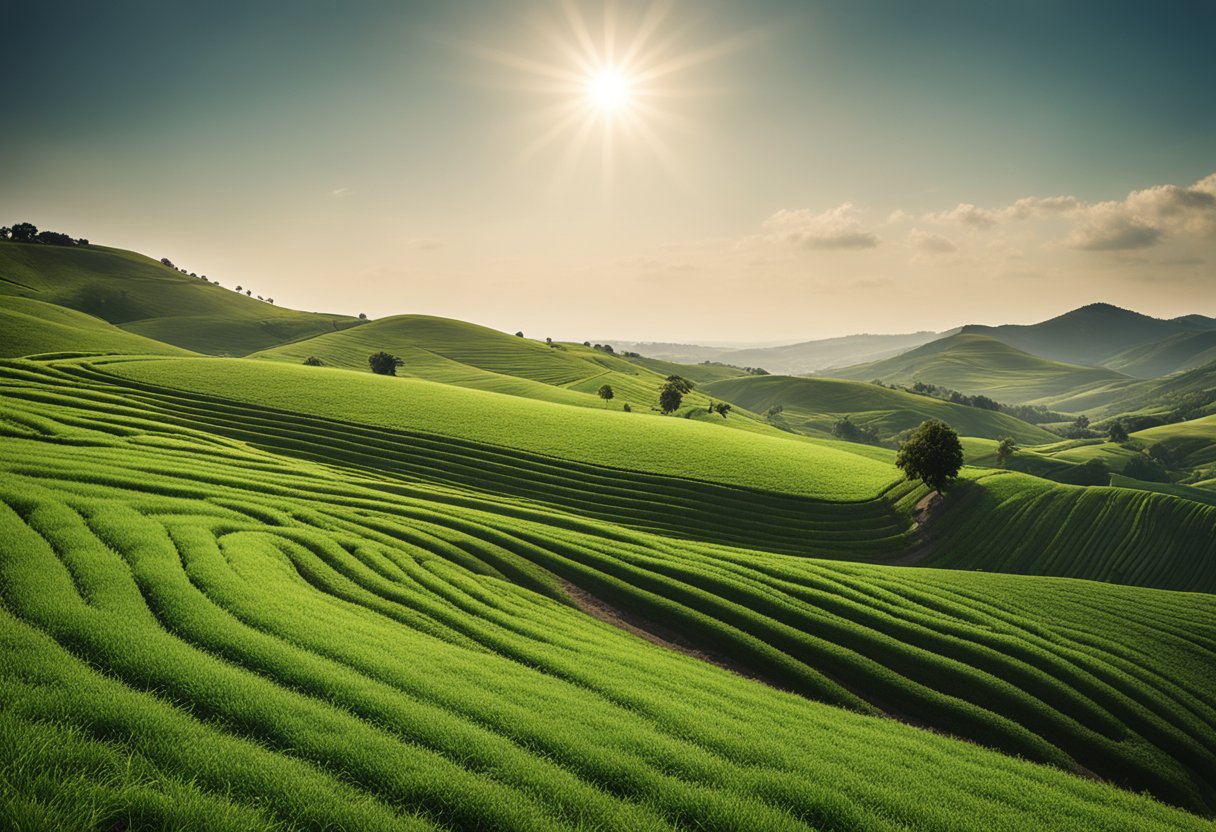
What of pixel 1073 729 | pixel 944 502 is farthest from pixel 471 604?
pixel 944 502

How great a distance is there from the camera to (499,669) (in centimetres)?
1806

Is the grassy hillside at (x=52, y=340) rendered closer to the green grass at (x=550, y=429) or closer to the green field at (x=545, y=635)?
the green grass at (x=550, y=429)

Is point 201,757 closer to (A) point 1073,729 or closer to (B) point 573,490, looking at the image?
(A) point 1073,729

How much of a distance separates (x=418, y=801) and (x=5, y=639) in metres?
11.3

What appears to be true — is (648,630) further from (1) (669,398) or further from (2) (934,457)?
(1) (669,398)

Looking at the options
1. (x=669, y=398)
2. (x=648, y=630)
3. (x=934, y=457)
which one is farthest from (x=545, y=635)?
(x=669, y=398)

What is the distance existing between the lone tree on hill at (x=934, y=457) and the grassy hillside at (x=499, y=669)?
21.1 m

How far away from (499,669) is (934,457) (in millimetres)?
59954

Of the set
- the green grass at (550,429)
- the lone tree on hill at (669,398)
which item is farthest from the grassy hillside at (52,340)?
the lone tree on hill at (669,398)

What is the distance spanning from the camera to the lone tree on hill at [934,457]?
201 ft

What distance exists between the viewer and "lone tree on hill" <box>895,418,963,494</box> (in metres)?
61.3

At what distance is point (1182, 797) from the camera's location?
81.0ft

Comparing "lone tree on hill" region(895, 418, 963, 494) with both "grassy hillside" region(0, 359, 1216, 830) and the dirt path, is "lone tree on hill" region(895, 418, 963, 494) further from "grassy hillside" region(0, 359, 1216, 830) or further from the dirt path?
the dirt path

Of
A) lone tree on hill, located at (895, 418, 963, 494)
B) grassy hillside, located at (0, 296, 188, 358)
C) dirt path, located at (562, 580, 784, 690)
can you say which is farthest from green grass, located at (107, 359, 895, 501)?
dirt path, located at (562, 580, 784, 690)
